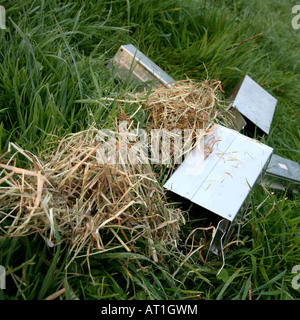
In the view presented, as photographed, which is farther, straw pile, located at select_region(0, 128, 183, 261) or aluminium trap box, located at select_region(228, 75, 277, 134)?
aluminium trap box, located at select_region(228, 75, 277, 134)

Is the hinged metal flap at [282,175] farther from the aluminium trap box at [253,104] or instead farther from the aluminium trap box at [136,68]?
the aluminium trap box at [136,68]

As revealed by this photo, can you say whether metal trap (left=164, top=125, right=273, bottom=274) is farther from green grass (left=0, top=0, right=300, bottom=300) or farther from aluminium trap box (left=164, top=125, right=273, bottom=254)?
green grass (left=0, top=0, right=300, bottom=300)

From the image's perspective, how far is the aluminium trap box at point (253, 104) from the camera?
236cm

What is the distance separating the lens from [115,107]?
5.89ft

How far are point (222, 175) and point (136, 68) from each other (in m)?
0.95

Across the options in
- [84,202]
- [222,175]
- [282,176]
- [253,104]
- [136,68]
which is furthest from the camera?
[253,104]

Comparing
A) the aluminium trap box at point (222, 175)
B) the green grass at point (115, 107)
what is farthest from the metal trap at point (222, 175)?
the green grass at point (115, 107)

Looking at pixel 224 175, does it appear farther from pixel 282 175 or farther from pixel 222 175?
pixel 282 175

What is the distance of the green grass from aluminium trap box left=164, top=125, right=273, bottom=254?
13 cm

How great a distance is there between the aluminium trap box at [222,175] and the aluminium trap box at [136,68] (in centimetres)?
53

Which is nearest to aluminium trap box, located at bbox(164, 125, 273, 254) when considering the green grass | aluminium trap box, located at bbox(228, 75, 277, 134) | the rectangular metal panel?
the rectangular metal panel

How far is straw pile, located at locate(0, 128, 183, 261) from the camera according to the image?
1.33 metres

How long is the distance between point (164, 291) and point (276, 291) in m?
0.51

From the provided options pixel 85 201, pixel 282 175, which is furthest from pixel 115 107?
pixel 282 175
